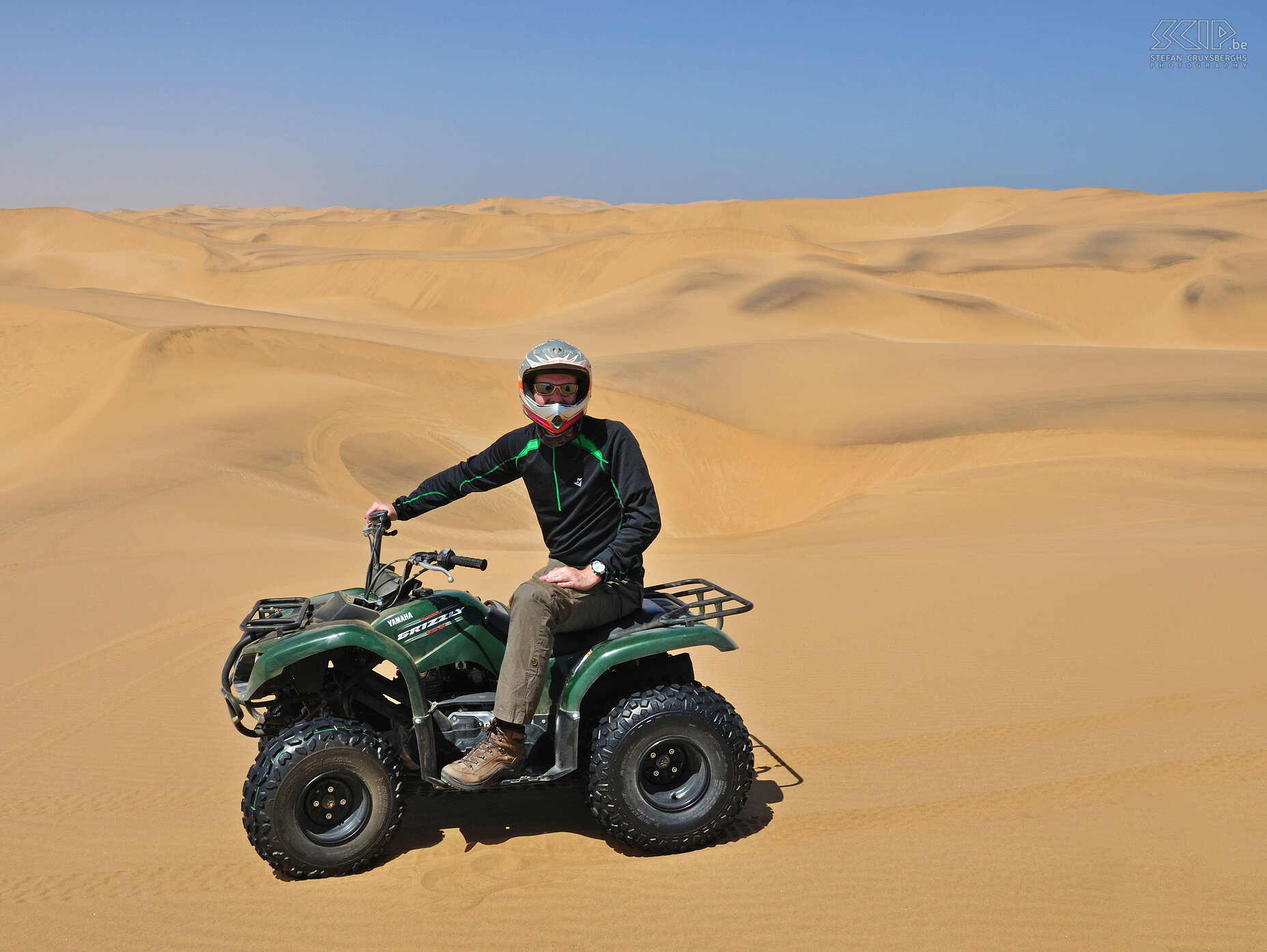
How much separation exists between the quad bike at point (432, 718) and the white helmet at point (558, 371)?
0.68 m

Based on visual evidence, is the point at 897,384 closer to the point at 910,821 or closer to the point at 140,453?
the point at 140,453

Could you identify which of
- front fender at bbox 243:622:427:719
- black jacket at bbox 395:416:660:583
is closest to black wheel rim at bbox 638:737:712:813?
black jacket at bbox 395:416:660:583

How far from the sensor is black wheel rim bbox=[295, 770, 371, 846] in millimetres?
4234

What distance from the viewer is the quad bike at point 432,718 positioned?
4.17 metres

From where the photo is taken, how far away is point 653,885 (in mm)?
4168

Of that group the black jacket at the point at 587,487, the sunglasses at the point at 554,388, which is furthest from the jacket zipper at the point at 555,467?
the sunglasses at the point at 554,388

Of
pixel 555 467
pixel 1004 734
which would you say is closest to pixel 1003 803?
pixel 1004 734

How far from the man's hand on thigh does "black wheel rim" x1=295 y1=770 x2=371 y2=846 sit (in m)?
1.16

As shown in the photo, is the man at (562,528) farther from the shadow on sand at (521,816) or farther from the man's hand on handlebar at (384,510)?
the shadow on sand at (521,816)

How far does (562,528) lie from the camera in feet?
14.6

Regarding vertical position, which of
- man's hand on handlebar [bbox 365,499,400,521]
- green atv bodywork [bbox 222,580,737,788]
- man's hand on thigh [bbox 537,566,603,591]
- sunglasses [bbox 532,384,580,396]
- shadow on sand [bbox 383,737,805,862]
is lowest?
shadow on sand [bbox 383,737,805,862]

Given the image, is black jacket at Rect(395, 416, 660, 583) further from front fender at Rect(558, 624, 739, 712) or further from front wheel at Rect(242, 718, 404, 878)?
front wheel at Rect(242, 718, 404, 878)

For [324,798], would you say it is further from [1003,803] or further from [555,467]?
[1003,803]

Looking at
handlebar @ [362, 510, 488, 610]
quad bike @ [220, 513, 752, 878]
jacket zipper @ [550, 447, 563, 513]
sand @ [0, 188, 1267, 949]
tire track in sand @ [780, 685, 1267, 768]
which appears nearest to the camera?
sand @ [0, 188, 1267, 949]
